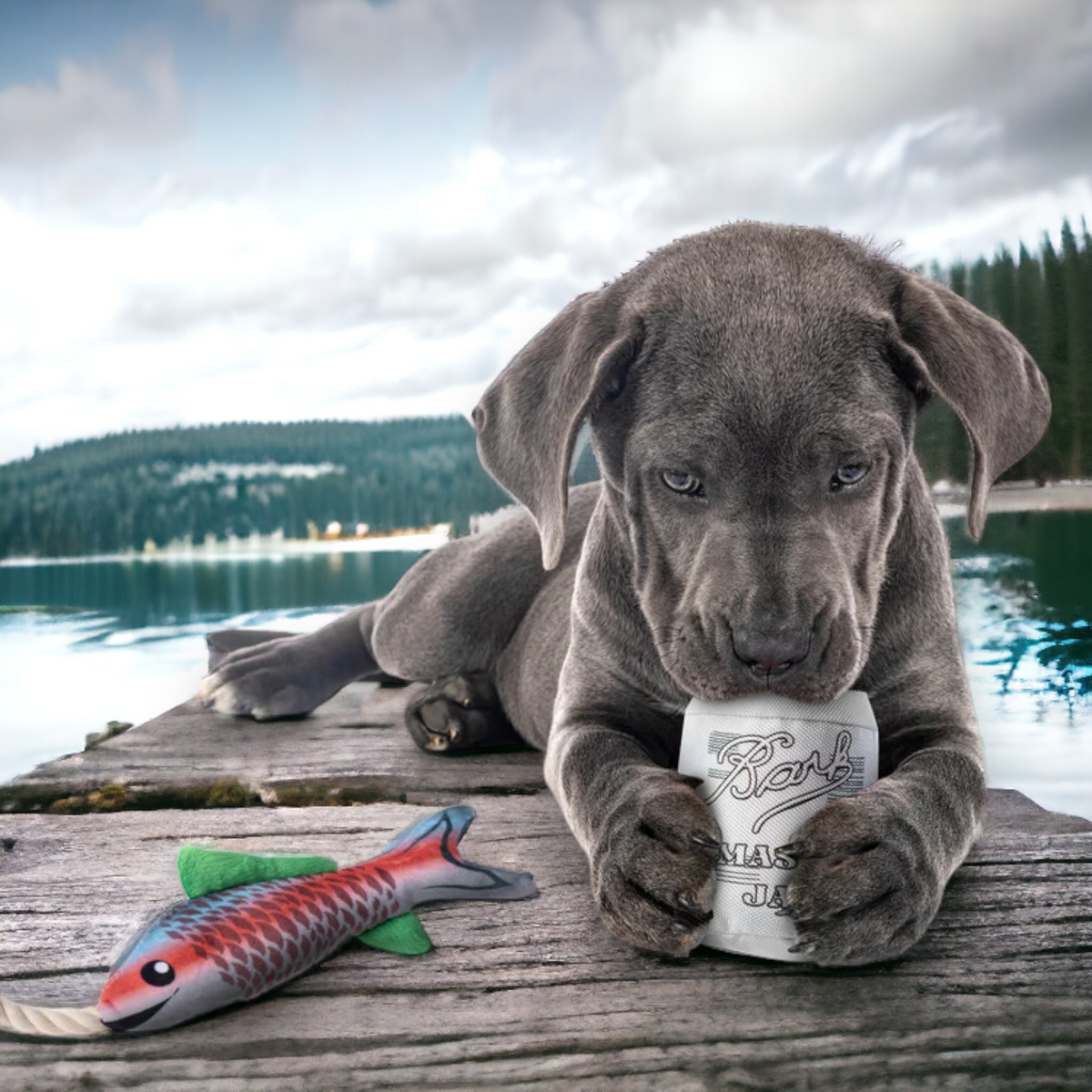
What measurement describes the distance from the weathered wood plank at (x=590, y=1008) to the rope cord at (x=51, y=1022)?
0.02 meters

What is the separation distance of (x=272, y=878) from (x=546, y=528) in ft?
3.09

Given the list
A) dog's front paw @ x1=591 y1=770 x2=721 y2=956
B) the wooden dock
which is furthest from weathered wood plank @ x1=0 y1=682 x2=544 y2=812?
dog's front paw @ x1=591 y1=770 x2=721 y2=956

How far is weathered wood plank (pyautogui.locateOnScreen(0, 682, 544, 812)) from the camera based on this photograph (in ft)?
11.0

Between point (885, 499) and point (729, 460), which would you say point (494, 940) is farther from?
point (885, 499)

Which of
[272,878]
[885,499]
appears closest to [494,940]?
[272,878]

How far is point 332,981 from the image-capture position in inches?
81.9

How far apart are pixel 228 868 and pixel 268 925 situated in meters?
0.25

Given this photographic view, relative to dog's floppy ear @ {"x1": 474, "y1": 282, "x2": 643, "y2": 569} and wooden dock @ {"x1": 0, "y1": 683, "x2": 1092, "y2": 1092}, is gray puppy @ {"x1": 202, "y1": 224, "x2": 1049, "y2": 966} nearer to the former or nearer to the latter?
dog's floppy ear @ {"x1": 474, "y1": 282, "x2": 643, "y2": 569}

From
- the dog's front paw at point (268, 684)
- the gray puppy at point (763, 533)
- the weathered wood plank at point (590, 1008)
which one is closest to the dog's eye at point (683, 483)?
the gray puppy at point (763, 533)

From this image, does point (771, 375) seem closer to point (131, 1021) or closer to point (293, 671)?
point (131, 1021)

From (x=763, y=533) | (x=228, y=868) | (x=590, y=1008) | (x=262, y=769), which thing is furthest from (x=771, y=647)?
(x=262, y=769)

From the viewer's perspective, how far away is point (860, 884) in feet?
6.34

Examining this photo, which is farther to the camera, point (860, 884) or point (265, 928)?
point (265, 928)

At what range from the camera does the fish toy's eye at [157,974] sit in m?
1.91
